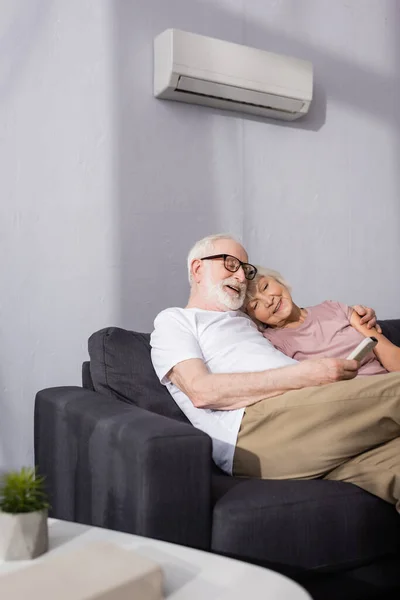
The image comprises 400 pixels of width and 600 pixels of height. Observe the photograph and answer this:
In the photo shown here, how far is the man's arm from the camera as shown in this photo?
76.0 inches

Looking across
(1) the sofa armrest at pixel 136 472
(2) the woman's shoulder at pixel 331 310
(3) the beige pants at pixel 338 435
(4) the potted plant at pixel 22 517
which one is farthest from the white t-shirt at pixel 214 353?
(4) the potted plant at pixel 22 517

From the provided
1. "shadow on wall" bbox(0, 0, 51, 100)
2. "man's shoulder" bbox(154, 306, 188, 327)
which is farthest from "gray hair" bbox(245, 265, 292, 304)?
"shadow on wall" bbox(0, 0, 51, 100)

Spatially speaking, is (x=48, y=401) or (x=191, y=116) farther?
(x=191, y=116)

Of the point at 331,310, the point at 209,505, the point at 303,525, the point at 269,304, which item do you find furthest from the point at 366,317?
the point at 209,505

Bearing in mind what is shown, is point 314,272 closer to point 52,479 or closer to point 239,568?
point 52,479

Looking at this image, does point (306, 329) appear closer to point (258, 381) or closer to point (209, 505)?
point (258, 381)

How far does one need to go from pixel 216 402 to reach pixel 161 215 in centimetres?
125

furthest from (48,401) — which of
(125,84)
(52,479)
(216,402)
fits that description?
(125,84)

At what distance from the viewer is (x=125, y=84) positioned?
9.57 feet

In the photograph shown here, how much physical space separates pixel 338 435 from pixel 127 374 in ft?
2.19

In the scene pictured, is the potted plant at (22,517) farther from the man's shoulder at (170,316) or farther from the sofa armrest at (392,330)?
the sofa armrest at (392,330)

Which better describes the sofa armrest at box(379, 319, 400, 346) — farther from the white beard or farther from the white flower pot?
the white flower pot

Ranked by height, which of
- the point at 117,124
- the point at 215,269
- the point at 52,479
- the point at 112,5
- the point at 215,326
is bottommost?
the point at 52,479

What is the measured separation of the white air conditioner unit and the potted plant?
81.8 inches
